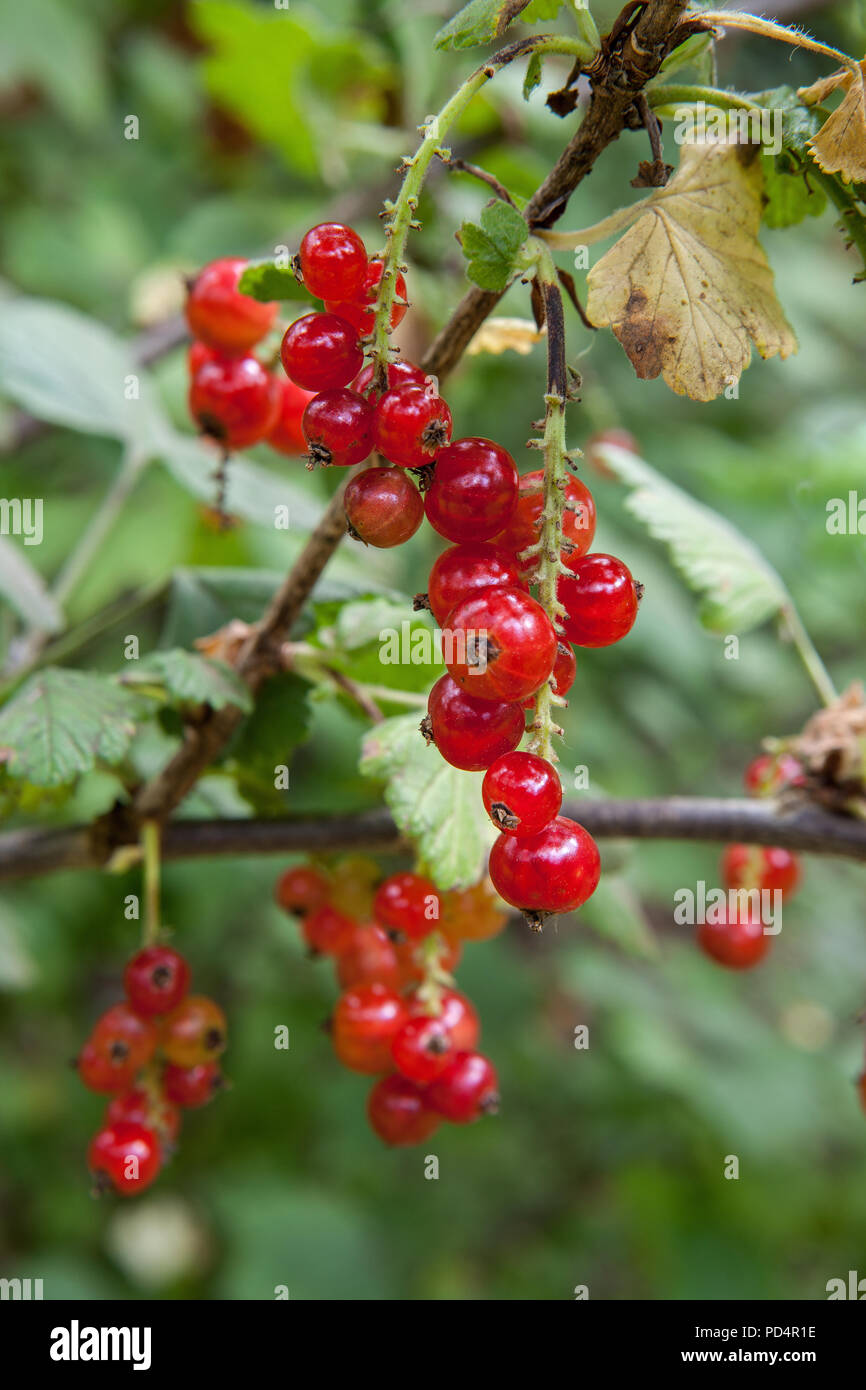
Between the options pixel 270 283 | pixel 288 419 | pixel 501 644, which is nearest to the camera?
pixel 501 644

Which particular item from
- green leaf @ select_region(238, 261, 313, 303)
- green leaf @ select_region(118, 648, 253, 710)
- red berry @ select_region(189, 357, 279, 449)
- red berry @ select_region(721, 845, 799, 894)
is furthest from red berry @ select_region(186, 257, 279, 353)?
red berry @ select_region(721, 845, 799, 894)

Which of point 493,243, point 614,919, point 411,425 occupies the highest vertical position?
point 493,243

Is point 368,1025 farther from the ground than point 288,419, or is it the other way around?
point 288,419

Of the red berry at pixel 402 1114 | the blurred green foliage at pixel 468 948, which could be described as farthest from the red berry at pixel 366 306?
the blurred green foliage at pixel 468 948

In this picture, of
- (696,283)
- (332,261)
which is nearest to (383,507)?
(332,261)

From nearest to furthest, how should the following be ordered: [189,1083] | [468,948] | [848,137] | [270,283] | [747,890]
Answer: [848,137] → [270,283] → [189,1083] → [747,890] → [468,948]

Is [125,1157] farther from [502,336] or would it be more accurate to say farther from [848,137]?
[848,137]
